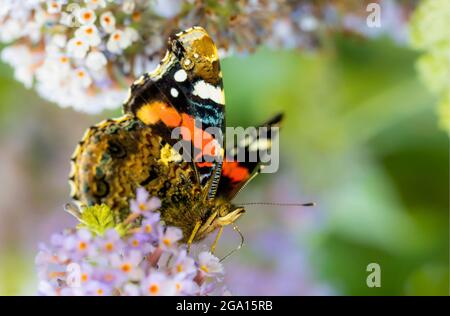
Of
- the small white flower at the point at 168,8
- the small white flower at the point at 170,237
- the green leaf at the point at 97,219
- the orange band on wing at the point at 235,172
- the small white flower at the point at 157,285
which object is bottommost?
the small white flower at the point at 157,285

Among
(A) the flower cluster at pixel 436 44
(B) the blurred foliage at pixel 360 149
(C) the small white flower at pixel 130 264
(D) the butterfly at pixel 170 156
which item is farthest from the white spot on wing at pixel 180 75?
(B) the blurred foliage at pixel 360 149

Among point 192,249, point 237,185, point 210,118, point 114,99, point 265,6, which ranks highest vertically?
point 265,6

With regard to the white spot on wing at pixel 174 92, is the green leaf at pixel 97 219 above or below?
below

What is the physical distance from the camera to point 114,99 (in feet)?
5.42

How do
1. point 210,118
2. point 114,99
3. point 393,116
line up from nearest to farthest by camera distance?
point 210,118 < point 114,99 < point 393,116

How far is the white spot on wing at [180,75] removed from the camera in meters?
1.39

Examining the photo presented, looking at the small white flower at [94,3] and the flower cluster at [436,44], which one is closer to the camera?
the small white flower at [94,3]

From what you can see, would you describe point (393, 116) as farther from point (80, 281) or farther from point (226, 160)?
point (80, 281)

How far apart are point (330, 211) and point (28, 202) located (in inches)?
45.8

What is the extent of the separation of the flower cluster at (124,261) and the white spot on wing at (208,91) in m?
0.26

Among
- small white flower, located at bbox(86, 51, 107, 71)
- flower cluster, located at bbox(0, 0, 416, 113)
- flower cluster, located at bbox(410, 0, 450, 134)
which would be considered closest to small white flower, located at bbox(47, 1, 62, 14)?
flower cluster, located at bbox(0, 0, 416, 113)

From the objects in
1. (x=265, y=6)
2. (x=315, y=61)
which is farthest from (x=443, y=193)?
(x=265, y=6)

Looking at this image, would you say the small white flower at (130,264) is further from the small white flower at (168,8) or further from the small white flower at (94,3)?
the small white flower at (168,8)

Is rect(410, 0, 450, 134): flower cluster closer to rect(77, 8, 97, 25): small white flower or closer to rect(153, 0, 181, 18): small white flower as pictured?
rect(153, 0, 181, 18): small white flower
